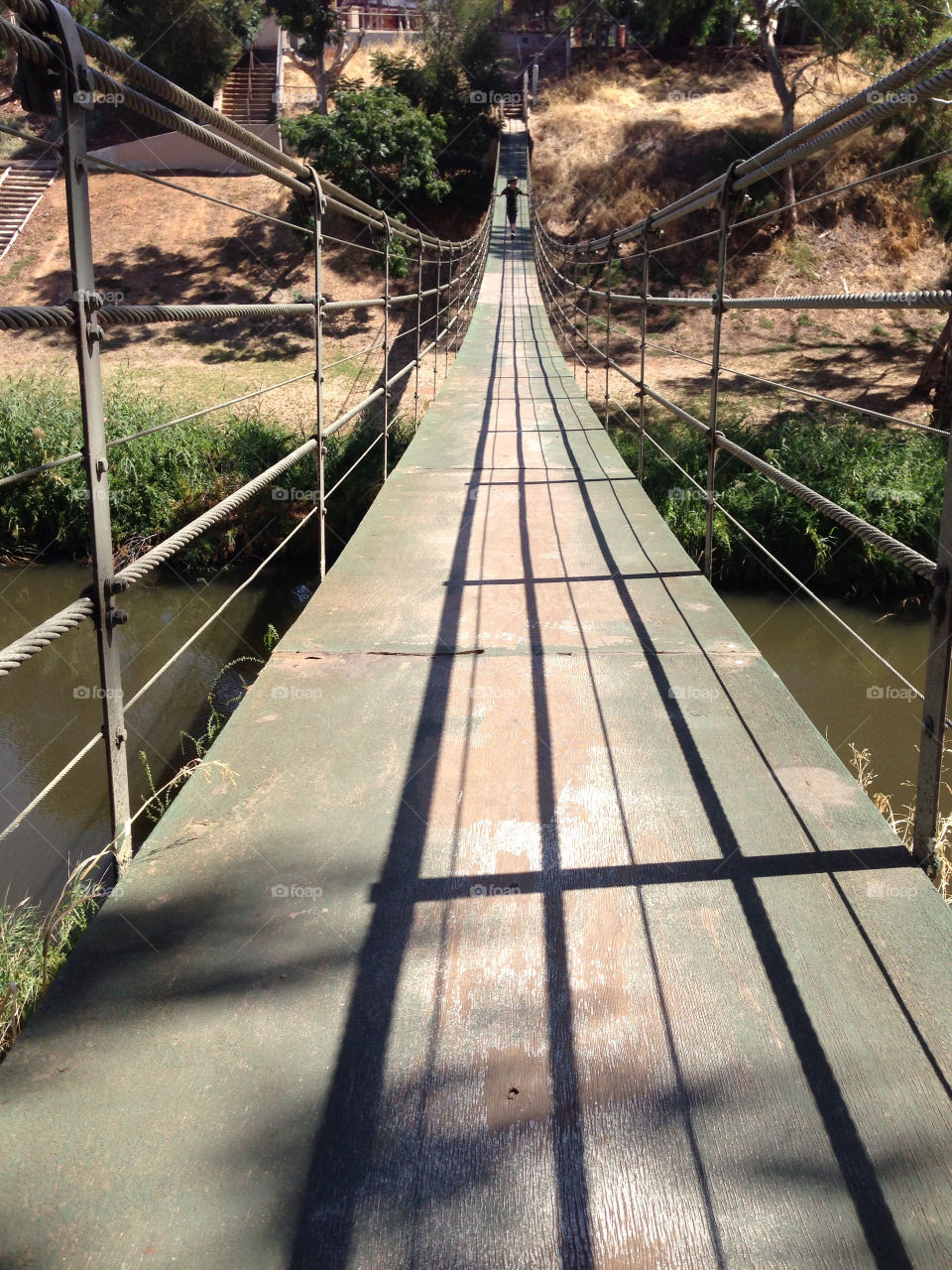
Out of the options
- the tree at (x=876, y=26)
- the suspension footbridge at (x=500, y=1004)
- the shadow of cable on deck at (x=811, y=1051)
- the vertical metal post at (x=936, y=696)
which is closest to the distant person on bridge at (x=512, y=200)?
the tree at (x=876, y=26)

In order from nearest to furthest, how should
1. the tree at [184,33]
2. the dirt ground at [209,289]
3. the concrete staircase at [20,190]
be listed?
1. the dirt ground at [209,289]
2. the concrete staircase at [20,190]
3. the tree at [184,33]

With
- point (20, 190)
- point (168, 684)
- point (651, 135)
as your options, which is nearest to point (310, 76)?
point (20, 190)

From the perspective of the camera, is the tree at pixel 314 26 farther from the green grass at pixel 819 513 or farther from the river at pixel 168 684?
the river at pixel 168 684

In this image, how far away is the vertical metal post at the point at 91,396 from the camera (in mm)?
1263

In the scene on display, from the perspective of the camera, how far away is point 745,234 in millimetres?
16547

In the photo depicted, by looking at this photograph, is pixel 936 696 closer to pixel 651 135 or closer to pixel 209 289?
pixel 209 289

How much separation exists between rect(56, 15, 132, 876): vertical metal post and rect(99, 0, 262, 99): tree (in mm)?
21747

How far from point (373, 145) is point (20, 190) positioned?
26.3 ft

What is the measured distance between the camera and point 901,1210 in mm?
1013

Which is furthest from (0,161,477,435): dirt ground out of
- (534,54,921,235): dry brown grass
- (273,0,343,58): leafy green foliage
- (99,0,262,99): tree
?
(534,54,921,235): dry brown grass

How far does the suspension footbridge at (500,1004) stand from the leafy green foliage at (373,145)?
16.0 meters

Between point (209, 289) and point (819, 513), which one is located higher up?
point (209, 289)

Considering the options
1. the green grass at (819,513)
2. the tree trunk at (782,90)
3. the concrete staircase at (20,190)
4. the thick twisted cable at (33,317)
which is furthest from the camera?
the concrete staircase at (20,190)

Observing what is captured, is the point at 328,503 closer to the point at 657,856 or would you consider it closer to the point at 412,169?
the point at 657,856
